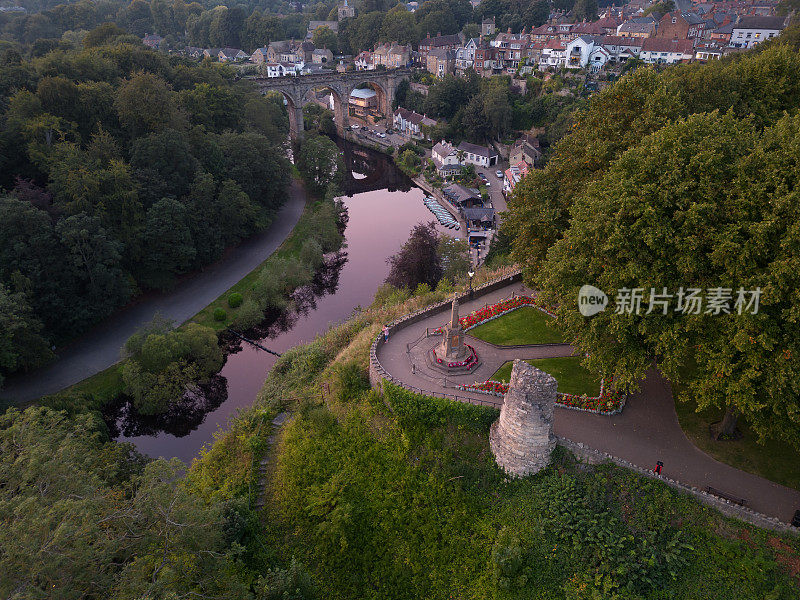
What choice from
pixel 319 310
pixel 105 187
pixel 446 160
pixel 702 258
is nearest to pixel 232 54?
pixel 446 160

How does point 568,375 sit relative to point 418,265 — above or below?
above

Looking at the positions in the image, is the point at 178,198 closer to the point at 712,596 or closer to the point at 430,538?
the point at 430,538

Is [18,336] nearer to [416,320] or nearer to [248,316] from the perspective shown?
[248,316]

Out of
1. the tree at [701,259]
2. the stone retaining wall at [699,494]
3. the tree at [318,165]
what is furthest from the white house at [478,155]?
the stone retaining wall at [699,494]

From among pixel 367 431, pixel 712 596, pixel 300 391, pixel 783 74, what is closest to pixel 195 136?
pixel 300 391

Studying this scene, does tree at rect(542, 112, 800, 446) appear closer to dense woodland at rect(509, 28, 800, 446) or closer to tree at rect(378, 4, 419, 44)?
dense woodland at rect(509, 28, 800, 446)

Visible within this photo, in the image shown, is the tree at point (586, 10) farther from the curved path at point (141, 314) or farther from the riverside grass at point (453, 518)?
the riverside grass at point (453, 518)

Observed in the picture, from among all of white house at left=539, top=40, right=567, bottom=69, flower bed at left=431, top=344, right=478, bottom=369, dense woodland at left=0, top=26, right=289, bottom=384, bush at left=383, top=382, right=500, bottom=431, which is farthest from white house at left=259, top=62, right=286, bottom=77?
bush at left=383, top=382, right=500, bottom=431
